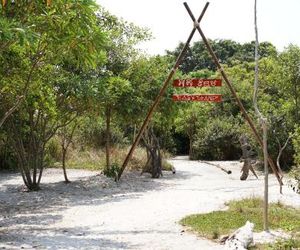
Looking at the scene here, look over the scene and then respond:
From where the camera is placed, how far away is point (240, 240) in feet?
22.9

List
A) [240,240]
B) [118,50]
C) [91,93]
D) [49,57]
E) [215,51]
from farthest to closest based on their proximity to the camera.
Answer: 1. [215,51]
2. [118,50]
3. [91,93]
4. [49,57]
5. [240,240]

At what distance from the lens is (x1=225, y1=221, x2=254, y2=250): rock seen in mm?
6913

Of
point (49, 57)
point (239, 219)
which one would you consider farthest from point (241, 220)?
point (49, 57)

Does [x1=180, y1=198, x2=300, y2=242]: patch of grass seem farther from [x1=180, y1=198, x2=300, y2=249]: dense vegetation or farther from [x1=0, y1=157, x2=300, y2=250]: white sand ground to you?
[x1=0, y1=157, x2=300, y2=250]: white sand ground

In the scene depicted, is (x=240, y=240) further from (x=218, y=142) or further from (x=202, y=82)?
(x=218, y=142)

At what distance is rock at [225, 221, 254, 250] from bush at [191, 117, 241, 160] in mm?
20950

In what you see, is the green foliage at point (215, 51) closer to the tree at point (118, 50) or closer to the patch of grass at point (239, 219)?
the tree at point (118, 50)

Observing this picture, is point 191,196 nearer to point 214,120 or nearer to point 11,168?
point 11,168

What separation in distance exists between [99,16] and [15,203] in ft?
23.1

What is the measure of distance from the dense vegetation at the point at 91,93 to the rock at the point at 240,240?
8.13 ft

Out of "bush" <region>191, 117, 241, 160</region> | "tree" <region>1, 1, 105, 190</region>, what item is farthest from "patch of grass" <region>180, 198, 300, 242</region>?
"bush" <region>191, 117, 241, 160</region>

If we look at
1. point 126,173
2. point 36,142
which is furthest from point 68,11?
point 126,173

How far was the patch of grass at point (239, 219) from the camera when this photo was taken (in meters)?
8.20

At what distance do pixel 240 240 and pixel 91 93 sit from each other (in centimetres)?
739
